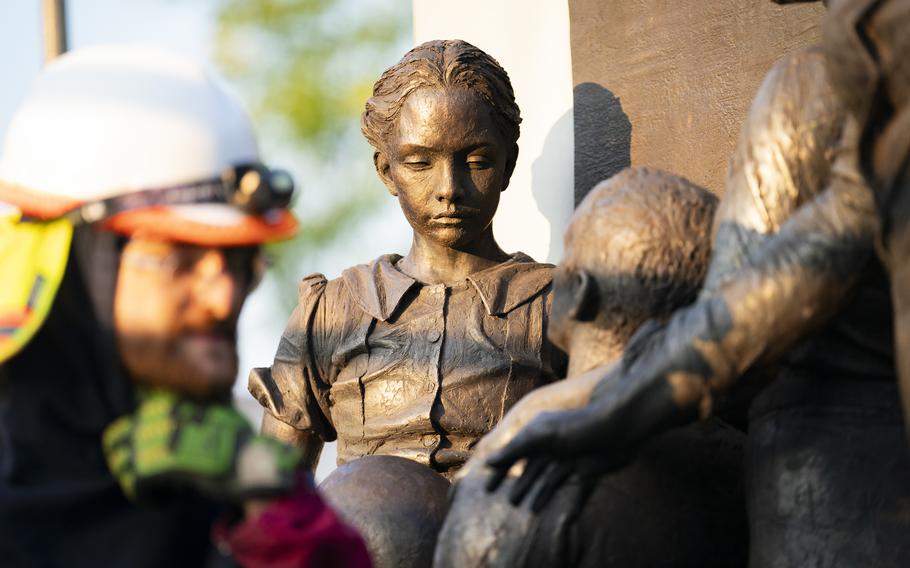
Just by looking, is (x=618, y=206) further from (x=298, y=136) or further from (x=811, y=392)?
(x=298, y=136)

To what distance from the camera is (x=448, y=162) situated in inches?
196

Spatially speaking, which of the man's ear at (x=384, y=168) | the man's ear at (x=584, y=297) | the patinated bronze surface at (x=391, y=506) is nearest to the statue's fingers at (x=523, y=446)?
the man's ear at (x=584, y=297)

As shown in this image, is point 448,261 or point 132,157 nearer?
point 132,157

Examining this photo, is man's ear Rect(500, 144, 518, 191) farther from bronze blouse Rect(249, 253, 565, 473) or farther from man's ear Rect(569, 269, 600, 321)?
man's ear Rect(569, 269, 600, 321)

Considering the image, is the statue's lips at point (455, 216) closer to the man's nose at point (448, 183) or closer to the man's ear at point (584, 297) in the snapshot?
the man's nose at point (448, 183)

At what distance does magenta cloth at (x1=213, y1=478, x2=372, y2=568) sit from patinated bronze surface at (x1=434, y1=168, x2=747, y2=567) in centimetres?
72

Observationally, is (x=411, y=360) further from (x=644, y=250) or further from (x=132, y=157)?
(x=132, y=157)

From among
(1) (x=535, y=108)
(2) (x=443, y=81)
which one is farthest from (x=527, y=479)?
(1) (x=535, y=108)

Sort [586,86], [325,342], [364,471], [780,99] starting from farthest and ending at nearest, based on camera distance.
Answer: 1. [586,86]
2. [325,342]
3. [364,471]
4. [780,99]

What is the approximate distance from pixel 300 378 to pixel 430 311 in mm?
435

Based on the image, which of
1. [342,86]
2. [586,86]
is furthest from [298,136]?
[586,86]

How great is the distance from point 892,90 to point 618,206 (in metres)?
0.74

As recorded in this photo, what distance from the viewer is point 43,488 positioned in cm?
268

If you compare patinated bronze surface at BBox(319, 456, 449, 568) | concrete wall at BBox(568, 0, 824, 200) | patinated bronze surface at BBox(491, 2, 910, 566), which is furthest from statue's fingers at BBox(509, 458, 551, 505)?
concrete wall at BBox(568, 0, 824, 200)
